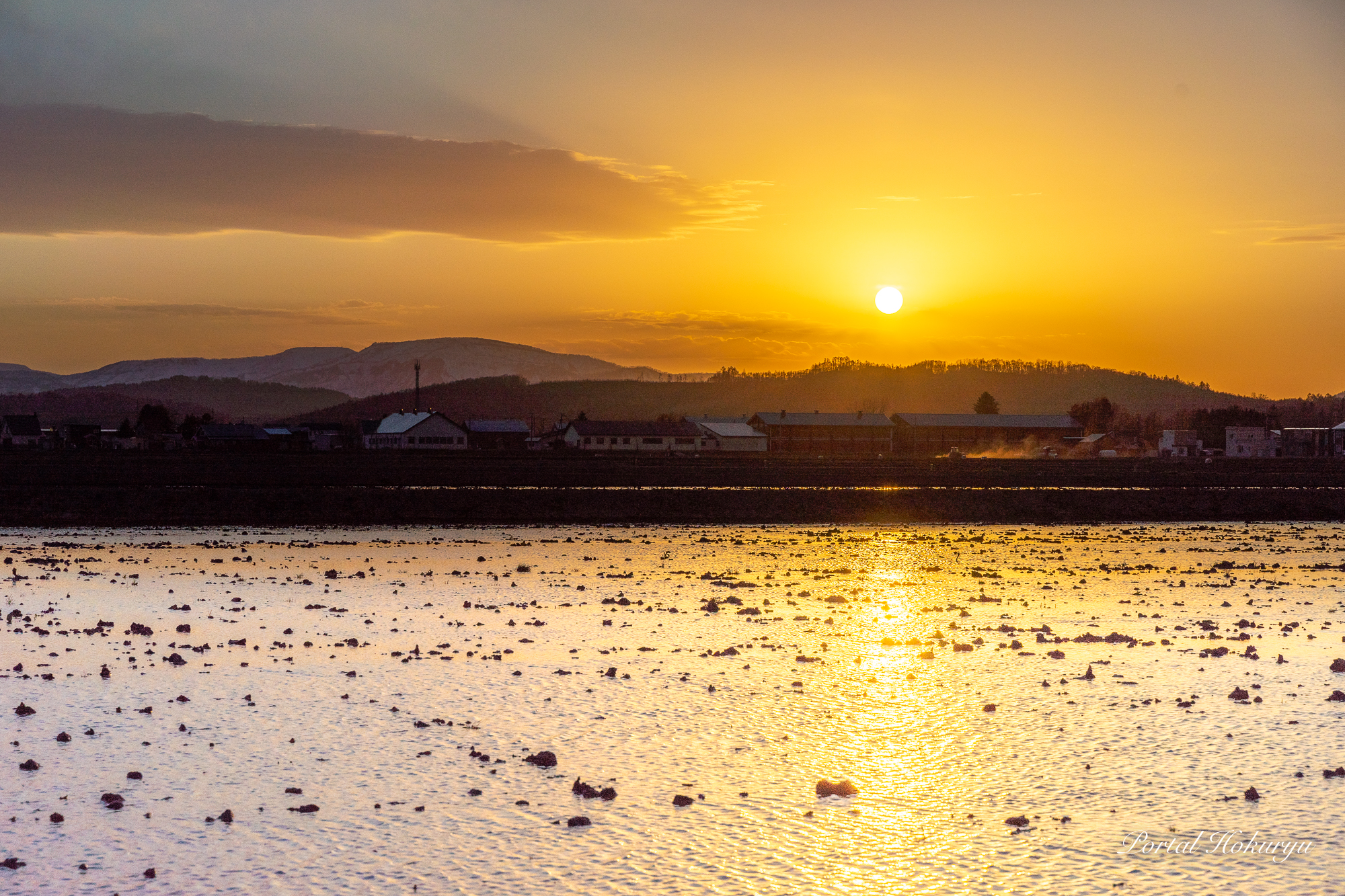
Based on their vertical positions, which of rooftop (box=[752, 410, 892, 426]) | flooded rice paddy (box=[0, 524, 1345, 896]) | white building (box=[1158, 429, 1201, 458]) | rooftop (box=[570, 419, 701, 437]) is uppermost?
rooftop (box=[752, 410, 892, 426])

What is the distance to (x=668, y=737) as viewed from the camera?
1432 centimetres

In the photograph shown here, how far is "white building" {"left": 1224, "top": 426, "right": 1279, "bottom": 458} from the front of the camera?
16338 centimetres

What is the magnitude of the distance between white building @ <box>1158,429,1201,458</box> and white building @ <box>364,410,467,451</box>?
101 metres

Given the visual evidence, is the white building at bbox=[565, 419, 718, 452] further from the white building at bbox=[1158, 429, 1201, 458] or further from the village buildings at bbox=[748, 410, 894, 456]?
the white building at bbox=[1158, 429, 1201, 458]

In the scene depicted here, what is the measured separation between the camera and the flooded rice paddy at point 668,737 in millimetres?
10406

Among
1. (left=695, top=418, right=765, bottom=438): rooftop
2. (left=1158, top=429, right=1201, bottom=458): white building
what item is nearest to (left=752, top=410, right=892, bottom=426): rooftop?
(left=695, top=418, right=765, bottom=438): rooftop

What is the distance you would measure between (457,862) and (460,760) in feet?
9.86

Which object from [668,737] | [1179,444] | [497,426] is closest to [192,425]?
[497,426]

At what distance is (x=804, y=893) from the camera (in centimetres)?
980

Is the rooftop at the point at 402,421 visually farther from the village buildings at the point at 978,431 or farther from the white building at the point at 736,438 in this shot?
the village buildings at the point at 978,431

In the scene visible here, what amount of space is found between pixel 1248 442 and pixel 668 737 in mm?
170497

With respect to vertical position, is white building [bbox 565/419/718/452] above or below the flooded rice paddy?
above

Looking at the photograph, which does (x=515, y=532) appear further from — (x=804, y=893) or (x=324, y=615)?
(x=804, y=893)

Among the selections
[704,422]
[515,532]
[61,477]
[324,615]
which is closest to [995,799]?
[324,615]
